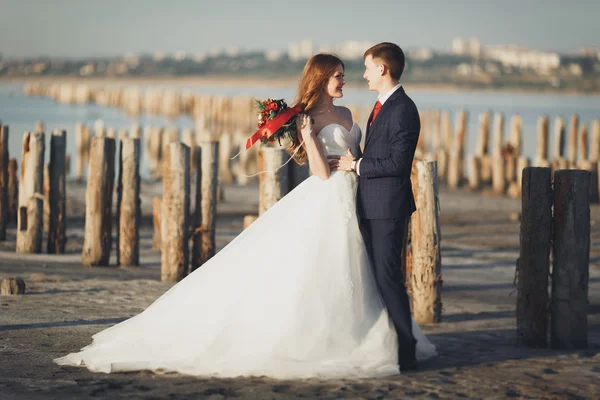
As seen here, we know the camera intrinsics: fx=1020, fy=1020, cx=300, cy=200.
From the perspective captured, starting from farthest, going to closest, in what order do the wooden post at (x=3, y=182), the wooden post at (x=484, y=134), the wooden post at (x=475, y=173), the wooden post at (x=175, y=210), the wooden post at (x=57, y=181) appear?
the wooden post at (x=484, y=134), the wooden post at (x=475, y=173), the wooden post at (x=3, y=182), the wooden post at (x=57, y=181), the wooden post at (x=175, y=210)

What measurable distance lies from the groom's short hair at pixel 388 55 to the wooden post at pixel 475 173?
1480cm

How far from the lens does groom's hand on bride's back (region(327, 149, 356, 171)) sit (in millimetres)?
6359

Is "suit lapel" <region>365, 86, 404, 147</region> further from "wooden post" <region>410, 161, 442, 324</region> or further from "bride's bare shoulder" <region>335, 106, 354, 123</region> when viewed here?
"wooden post" <region>410, 161, 442, 324</region>

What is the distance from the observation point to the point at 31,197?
10.9 metres

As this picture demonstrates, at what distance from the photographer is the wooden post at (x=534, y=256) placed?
7.01 meters

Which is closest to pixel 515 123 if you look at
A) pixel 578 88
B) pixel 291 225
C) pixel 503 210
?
pixel 503 210

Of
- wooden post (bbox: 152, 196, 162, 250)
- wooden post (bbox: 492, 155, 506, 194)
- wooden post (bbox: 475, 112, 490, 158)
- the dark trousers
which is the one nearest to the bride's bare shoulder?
the dark trousers

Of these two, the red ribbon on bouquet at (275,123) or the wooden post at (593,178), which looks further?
the wooden post at (593,178)

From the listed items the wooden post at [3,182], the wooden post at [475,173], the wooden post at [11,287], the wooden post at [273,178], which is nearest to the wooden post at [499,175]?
the wooden post at [475,173]

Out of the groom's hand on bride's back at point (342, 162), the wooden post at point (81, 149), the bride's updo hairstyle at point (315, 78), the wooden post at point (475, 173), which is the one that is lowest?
the groom's hand on bride's back at point (342, 162)

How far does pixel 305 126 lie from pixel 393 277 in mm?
1079

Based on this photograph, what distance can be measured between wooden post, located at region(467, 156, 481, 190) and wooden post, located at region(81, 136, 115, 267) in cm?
1180

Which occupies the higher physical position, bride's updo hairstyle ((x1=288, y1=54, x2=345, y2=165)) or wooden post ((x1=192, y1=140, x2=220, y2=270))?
bride's updo hairstyle ((x1=288, y1=54, x2=345, y2=165))

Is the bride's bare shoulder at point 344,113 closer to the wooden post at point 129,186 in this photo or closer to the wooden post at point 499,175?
the wooden post at point 129,186
